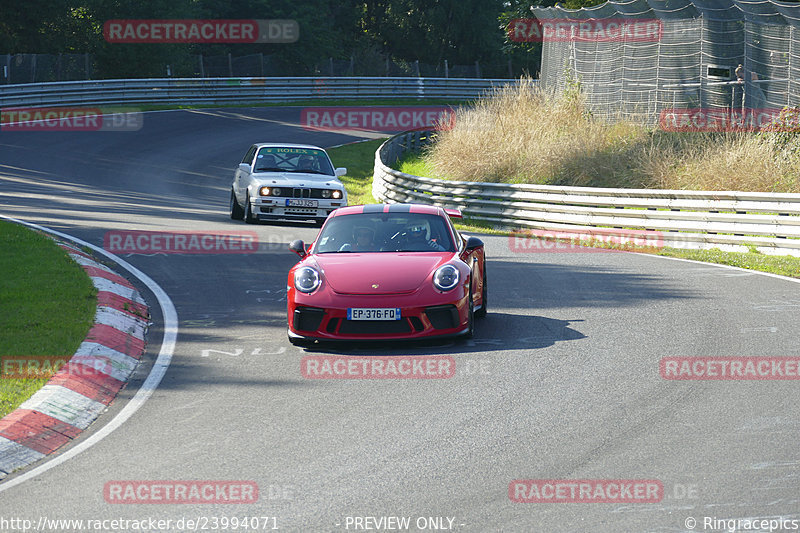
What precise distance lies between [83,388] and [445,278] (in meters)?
3.47

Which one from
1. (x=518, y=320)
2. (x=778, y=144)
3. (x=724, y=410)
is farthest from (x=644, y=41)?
(x=724, y=410)

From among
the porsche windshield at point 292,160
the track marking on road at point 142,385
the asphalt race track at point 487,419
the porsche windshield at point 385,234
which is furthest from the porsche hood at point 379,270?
the porsche windshield at point 292,160

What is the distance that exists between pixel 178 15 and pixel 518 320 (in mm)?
46586

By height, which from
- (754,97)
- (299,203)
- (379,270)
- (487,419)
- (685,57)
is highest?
(685,57)

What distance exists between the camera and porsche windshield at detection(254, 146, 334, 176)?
21812 mm

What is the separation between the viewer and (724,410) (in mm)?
7699

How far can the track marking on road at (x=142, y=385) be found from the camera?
6.64 meters

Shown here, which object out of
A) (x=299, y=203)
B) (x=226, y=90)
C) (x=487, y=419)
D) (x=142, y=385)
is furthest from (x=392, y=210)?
(x=226, y=90)

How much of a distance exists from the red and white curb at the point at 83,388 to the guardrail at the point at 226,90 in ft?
108

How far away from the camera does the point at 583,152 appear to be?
2445 centimetres

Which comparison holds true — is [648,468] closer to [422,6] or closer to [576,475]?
[576,475]

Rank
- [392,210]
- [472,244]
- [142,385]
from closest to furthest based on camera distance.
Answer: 1. [142,385]
2. [472,244]
3. [392,210]

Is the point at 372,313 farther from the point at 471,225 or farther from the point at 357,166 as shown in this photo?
the point at 357,166

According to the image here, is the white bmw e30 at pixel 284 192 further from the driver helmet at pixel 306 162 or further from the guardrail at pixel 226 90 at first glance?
the guardrail at pixel 226 90
